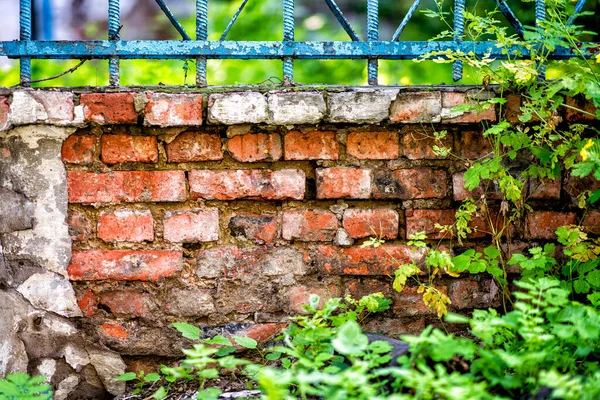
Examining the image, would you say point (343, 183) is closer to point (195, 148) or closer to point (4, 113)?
point (195, 148)

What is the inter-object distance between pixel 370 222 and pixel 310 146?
0.32 meters

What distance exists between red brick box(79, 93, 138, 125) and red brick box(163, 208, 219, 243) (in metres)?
0.34

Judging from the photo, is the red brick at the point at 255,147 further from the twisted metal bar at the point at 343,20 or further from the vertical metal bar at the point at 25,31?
the vertical metal bar at the point at 25,31

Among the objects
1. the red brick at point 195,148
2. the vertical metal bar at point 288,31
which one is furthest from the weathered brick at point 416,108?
the red brick at point 195,148

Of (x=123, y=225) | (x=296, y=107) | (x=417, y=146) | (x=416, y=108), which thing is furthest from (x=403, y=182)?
(x=123, y=225)

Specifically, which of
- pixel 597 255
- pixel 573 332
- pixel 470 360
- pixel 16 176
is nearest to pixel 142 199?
pixel 16 176

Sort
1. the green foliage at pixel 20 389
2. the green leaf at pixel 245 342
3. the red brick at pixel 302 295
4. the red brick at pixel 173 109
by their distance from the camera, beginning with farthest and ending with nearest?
the red brick at pixel 302 295, the red brick at pixel 173 109, the green leaf at pixel 245 342, the green foliage at pixel 20 389

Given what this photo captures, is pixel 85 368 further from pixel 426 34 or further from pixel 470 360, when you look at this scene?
pixel 426 34

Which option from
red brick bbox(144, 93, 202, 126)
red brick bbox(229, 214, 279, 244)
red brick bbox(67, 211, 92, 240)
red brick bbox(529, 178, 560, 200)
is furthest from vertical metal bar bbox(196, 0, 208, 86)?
red brick bbox(529, 178, 560, 200)

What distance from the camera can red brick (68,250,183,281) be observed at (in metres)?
2.03

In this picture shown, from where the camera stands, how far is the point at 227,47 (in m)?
2.04

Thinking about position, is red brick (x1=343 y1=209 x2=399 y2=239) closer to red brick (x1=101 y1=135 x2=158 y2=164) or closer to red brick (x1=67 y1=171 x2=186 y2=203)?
red brick (x1=67 y1=171 x2=186 y2=203)

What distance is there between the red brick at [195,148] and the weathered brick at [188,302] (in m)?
0.43

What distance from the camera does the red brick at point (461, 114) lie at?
6.60ft
